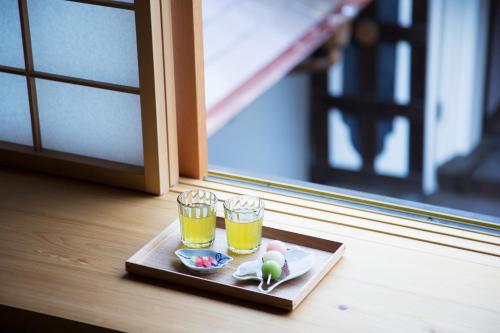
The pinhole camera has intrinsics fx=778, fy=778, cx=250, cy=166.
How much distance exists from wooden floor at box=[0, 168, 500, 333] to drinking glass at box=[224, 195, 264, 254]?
14 cm

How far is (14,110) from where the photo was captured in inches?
89.7

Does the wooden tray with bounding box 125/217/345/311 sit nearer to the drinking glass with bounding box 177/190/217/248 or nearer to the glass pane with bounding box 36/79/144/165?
the drinking glass with bounding box 177/190/217/248

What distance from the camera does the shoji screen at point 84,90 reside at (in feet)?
6.63

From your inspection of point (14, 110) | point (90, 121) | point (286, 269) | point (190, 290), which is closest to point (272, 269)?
point (286, 269)

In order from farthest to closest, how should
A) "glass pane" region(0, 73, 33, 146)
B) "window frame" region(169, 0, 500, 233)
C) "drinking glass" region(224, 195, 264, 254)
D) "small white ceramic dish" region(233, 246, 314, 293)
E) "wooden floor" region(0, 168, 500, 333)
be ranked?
"glass pane" region(0, 73, 33, 146), "window frame" region(169, 0, 500, 233), "drinking glass" region(224, 195, 264, 254), "small white ceramic dish" region(233, 246, 314, 293), "wooden floor" region(0, 168, 500, 333)

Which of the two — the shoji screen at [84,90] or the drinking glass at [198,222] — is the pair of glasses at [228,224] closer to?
the drinking glass at [198,222]

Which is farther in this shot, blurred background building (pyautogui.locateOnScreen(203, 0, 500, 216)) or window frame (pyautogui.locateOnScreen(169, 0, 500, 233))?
blurred background building (pyautogui.locateOnScreen(203, 0, 500, 216))

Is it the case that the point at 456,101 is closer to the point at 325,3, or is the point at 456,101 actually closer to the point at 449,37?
the point at 449,37

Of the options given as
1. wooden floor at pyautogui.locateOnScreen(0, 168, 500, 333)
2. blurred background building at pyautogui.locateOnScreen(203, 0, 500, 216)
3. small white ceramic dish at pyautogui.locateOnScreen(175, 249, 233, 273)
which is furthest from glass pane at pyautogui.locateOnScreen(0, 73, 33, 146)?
blurred background building at pyautogui.locateOnScreen(203, 0, 500, 216)

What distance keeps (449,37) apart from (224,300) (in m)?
5.86

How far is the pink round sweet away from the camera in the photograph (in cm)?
174

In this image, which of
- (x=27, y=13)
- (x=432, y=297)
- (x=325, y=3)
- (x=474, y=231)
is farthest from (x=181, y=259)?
(x=325, y=3)

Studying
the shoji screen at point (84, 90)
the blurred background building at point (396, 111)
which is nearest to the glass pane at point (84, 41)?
the shoji screen at point (84, 90)

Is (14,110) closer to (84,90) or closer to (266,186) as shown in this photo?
(84,90)
